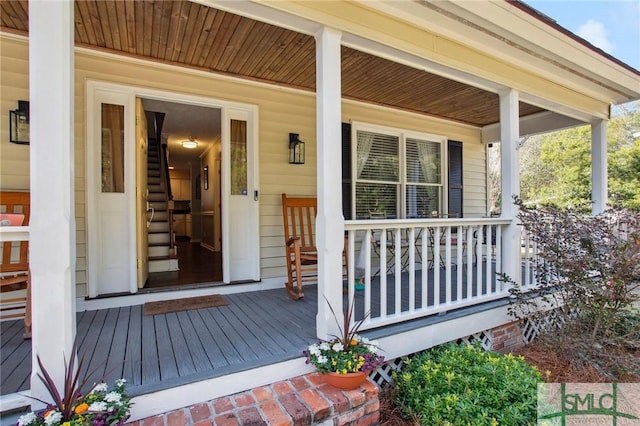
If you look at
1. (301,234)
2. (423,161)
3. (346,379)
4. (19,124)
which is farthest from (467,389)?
(19,124)

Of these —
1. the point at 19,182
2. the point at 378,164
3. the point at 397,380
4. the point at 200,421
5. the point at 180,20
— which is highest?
the point at 180,20

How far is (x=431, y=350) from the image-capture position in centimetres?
272

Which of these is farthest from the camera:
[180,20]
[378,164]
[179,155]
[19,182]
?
[179,155]

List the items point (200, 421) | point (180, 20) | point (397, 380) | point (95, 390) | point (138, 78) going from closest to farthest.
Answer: point (95, 390)
point (200, 421)
point (397, 380)
point (180, 20)
point (138, 78)

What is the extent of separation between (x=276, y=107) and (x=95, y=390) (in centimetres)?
334

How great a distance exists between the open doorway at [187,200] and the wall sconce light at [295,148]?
1.08 metres

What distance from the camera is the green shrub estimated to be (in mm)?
1957

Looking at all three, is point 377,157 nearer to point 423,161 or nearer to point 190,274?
point 423,161

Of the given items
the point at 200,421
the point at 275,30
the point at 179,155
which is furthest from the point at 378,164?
the point at 179,155

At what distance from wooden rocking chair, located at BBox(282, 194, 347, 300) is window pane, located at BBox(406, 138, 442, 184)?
6.53ft

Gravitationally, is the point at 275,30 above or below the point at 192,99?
above

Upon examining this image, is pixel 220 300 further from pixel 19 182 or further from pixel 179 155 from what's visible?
pixel 179 155

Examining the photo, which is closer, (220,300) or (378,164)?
(220,300)

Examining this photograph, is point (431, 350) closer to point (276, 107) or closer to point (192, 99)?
point (276, 107)
